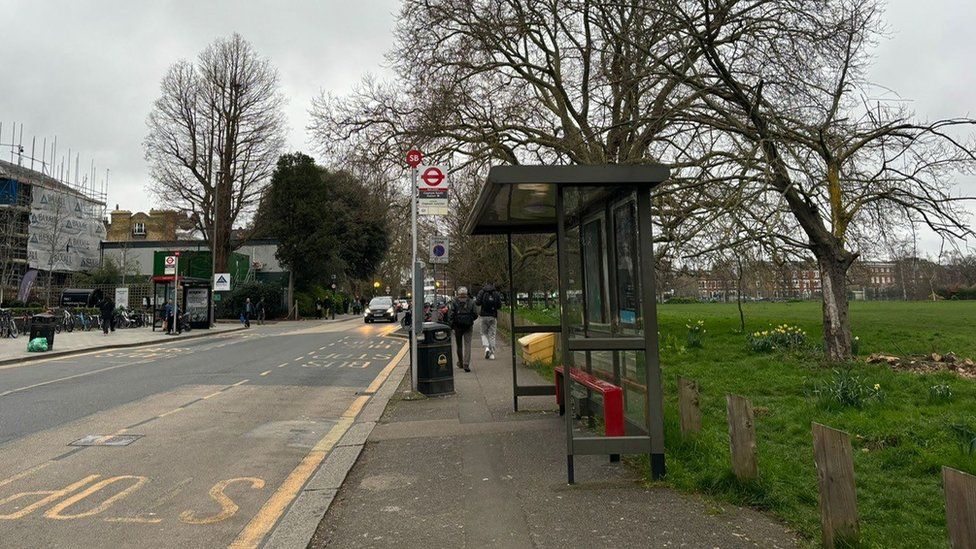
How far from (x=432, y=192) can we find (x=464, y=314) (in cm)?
375

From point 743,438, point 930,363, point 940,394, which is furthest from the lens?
point 930,363

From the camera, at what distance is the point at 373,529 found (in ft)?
13.9

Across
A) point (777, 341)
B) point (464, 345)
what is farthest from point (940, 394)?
point (464, 345)

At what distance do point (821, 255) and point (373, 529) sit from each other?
11.2m

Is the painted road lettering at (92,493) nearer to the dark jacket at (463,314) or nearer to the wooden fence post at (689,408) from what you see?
the wooden fence post at (689,408)

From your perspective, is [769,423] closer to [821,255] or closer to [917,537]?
[917,537]

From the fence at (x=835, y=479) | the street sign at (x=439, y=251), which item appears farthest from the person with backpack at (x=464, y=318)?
the fence at (x=835, y=479)

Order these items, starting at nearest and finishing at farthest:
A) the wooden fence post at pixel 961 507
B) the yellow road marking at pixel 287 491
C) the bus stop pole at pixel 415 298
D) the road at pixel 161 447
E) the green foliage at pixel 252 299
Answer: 1. the wooden fence post at pixel 961 507
2. the yellow road marking at pixel 287 491
3. the road at pixel 161 447
4. the bus stop pole at pixel 415 298
5. the green foliage at pixel 252 299

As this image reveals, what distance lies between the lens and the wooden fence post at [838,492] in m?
3.57

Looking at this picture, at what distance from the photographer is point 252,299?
45.8m

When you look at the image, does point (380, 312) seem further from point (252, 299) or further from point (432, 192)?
point (432, 192)

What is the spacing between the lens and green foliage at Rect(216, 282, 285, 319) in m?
45.9

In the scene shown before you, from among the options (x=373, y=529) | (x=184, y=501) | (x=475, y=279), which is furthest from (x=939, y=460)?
(x=475, y=279)

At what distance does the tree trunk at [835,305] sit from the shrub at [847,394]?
3898mm
